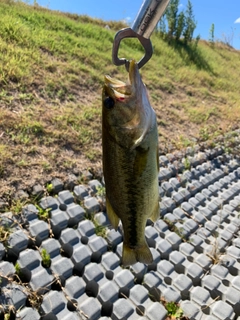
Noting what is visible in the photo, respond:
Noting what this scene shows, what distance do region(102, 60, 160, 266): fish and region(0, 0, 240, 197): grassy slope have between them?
2.04m

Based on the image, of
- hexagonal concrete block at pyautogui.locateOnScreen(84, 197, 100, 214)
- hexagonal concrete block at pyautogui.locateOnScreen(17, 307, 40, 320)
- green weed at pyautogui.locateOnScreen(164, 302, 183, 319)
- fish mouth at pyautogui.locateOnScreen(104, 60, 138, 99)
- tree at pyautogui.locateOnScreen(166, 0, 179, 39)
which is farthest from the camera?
tree at pyautogui.locateOnScreen(166, 0, 179, 39)

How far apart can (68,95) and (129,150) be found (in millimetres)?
3949

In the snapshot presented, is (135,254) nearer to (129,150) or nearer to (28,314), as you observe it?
(129,150)

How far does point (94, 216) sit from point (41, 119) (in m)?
A: 1.55

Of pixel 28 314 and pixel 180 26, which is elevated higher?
pixel 180 26

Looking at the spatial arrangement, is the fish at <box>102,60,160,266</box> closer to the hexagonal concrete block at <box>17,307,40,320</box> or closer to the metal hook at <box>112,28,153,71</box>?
the metal hook at <box>112,28,153,71</box>

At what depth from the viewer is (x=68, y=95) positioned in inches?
200

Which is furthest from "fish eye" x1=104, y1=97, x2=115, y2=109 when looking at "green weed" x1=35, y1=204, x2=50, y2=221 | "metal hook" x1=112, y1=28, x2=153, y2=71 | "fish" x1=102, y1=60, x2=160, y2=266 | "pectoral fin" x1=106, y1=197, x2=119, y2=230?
"green weed" x1=35, y1=204, x2=50, y2=221

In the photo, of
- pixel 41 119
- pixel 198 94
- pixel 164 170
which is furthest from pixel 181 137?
pixel 198 94

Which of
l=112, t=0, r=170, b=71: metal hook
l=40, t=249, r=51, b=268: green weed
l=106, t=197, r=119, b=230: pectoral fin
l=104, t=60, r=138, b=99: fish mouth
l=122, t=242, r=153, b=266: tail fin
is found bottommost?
l=40, t=249, r=51, b=268: green weed

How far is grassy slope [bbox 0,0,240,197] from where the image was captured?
12.3ft

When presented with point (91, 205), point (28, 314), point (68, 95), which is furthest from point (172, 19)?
point (28, 314)

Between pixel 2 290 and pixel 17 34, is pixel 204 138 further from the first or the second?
pixel 2 290

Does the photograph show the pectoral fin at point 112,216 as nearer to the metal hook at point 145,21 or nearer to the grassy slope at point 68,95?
the metal hook at point 145,21
